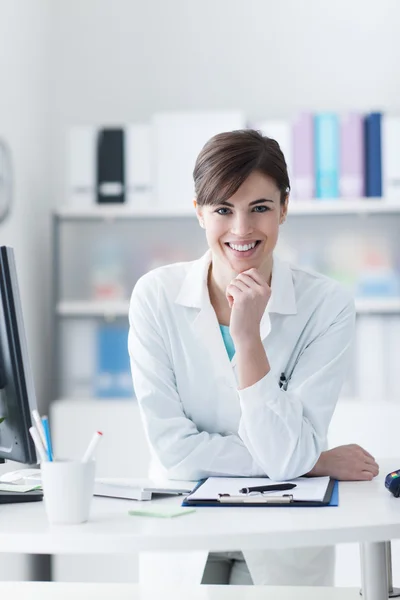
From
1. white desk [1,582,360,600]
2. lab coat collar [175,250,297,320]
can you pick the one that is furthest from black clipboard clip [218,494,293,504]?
lab coat collar [175,250,297,320]

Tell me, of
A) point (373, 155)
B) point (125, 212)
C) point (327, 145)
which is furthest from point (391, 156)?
point (125, 212)

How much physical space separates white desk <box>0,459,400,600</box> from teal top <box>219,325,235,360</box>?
518 millimetres

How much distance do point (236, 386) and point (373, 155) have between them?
1.88m

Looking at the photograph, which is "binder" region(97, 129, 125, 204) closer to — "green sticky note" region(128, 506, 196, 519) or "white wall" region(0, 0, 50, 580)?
"white wall" region(0, 0, 50, 580)

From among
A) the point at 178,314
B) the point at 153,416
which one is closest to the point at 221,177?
the point at 178,314

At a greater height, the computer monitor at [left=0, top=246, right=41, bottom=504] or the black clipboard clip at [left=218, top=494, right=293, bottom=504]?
the computer monitor at [left=0, top=246, right=41, bottom=504]

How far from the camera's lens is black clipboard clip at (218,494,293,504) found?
1.22m

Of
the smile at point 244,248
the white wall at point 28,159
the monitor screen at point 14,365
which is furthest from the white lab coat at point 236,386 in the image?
the white wall at point 28,159

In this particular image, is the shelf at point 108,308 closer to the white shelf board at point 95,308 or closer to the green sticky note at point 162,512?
the white shelf board at point 95,308

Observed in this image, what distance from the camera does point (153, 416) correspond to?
1555 millimetres

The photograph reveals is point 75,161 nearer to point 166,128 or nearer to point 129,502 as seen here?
point 166,128

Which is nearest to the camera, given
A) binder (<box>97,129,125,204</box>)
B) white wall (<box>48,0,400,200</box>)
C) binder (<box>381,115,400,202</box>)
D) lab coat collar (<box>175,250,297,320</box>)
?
lab coat collar (<box>175,250,297,320</box>)

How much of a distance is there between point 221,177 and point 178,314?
1.02ft

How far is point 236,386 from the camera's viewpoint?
1623 mm
